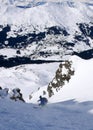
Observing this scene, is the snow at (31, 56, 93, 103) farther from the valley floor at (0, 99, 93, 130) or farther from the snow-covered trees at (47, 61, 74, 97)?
the valley floor at (0, 99, 93, 130)

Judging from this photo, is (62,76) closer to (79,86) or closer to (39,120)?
(79,86)

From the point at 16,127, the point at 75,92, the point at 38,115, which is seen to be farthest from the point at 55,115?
the point at 75,92

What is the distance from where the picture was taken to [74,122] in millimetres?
25812

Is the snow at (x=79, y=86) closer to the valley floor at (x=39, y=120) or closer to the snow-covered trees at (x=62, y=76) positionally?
the snow-covered trees at (x=62, y=76)

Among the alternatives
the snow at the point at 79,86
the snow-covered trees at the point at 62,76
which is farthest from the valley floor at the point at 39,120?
the snow-covered trees at the point at 62,76

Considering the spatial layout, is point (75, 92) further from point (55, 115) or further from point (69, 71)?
point (55, 115)

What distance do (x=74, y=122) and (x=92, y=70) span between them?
1505 inches

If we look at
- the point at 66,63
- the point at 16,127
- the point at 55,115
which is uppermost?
the point at 16,127

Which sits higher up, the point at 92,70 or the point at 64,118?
the point at 64,118

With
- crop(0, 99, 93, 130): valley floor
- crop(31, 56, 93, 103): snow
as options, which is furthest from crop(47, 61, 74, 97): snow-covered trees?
crop(0, 99, 93, 130): valley floor

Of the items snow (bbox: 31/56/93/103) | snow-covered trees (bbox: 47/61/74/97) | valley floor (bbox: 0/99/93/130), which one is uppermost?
valley floor (bbox: 0/99/93/130)

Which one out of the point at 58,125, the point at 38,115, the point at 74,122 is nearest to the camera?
the point at 58,125

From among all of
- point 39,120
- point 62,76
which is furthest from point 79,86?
point 39,120

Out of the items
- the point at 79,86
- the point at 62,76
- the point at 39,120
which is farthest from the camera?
the point at 62,76
